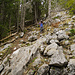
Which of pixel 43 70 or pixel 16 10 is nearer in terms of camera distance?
pixel 43 70

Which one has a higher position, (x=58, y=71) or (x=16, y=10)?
(x=16, y=10)

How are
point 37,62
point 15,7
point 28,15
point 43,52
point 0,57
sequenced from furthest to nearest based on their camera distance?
point 28,15, point 15,7, point 0,57, point 43,52, point 37,62

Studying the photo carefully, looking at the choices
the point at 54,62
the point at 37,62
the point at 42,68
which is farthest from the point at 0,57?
the point at 54,62

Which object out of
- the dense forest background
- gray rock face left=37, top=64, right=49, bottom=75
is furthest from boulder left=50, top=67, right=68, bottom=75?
the dense forest background

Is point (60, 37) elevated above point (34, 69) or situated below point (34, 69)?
above

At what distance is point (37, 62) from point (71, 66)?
221 centimetres

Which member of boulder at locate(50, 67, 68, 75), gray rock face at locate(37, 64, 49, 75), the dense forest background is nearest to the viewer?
boulder at locate(50, 67, 68, 75)

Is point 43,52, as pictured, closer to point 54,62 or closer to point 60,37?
point 54,62

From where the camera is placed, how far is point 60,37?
6.77 m

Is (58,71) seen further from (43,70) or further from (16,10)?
(16,10)

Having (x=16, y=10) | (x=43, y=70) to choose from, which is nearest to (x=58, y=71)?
(x=43, y=70)

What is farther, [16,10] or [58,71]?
[16,10]

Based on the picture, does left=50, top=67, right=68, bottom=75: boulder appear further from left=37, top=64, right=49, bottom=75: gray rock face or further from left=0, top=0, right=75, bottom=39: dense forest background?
left=0, top=0, right=75, bottom=39: dense forest background

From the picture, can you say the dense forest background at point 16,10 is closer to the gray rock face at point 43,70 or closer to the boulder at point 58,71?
the gray rock face at point 43,70
